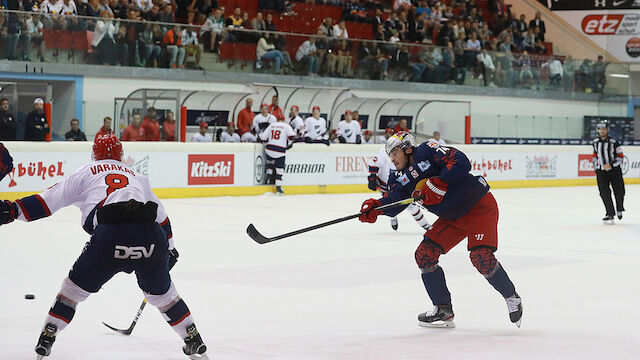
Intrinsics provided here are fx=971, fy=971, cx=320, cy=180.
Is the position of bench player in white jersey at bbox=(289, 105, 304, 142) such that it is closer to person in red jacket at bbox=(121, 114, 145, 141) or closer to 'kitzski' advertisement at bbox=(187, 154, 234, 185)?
'kitzski' advertisement at bbox=(187, 154, 234, 185)

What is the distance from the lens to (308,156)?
18.4 meters

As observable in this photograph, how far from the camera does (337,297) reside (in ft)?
22.9

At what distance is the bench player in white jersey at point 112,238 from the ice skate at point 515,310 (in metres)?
2.04

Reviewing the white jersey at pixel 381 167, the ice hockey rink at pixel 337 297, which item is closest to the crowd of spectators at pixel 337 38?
the ice hockey rink at pixel 337 297

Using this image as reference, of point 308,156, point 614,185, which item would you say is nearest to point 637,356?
point 614,185

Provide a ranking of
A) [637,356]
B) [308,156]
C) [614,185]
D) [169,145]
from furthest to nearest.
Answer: [308,156], [169,145], [614,185], [637,356]

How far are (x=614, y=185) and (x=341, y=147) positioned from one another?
6.25 metres

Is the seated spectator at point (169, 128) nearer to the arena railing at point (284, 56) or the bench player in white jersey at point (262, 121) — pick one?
the bench player in white jersey at point (262, 121)

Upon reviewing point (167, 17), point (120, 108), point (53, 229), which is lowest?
point (53, 229)

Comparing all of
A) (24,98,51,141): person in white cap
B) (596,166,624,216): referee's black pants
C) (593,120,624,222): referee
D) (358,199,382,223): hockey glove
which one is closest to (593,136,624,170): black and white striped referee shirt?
(593,120,624,222): referee

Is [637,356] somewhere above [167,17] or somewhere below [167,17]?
below

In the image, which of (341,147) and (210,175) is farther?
(341,147)

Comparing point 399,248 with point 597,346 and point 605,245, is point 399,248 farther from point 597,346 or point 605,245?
point 597,346

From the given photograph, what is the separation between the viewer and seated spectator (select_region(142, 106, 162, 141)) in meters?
16.4
